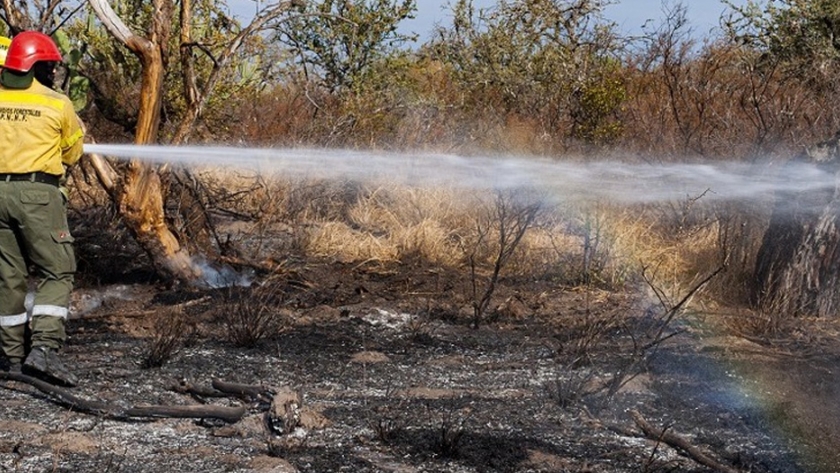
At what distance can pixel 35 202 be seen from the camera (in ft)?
17.0

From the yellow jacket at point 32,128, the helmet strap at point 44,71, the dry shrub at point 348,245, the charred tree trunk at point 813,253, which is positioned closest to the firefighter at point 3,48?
the helmet strap at point 44,71

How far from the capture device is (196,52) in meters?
11.0

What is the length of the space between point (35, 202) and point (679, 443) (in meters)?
3.35

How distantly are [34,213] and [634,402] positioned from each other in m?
3.21

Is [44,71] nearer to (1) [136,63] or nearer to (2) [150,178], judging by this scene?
(2) [150,178]

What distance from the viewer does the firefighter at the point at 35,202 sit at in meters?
5.14

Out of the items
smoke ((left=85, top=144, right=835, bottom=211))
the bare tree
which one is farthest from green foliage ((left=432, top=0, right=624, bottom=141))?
the bare tree

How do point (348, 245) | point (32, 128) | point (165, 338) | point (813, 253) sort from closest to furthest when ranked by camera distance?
point (32, 128), point (165, 338), point (813, 253), point (348, 245)

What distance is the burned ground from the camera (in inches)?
172

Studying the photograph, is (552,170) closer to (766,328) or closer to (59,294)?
(766,328)

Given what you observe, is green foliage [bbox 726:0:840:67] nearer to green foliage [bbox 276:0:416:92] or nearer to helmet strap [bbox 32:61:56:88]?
green foliage [bbox 276:0:416:92]

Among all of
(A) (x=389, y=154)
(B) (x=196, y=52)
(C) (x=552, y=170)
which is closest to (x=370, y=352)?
(C) (x=552, y=170)

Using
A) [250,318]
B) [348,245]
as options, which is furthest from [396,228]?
[250,318]

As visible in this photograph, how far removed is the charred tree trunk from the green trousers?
4.57 meters
